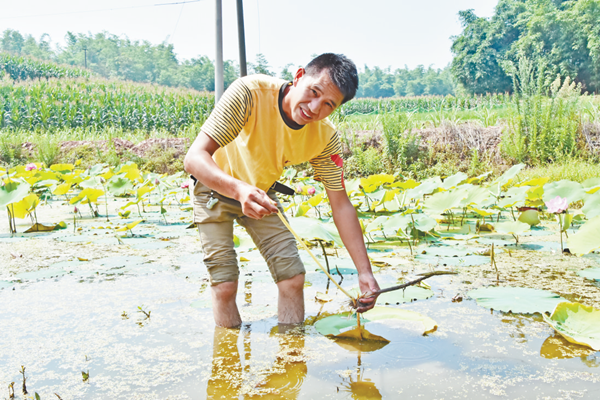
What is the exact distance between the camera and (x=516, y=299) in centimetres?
176

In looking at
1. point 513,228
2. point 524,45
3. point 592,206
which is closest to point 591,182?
point 592,206

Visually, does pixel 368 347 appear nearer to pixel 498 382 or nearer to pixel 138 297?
pixel 498 382

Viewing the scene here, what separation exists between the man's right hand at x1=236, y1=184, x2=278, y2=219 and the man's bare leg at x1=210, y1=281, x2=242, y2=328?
0.51m

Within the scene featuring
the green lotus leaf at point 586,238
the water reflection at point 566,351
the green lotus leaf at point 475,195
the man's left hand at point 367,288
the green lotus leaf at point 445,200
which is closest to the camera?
the water reflection at point 566,351

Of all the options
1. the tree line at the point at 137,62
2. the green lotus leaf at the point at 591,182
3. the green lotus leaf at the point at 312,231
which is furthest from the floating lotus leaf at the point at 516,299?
the tree line at the point at 137,62

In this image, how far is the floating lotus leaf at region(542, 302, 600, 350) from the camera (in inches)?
55.6

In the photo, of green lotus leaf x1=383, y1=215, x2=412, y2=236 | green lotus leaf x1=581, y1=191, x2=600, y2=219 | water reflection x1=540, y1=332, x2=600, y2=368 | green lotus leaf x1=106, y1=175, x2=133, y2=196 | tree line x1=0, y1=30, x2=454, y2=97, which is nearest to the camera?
water reflection x1=540, y1=332, x2=600, y2=368

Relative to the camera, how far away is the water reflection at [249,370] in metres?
1.22

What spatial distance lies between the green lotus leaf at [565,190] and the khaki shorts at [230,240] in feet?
6.22

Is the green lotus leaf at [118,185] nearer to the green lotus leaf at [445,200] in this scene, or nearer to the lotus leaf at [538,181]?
the green lotus leaf at [445,200]

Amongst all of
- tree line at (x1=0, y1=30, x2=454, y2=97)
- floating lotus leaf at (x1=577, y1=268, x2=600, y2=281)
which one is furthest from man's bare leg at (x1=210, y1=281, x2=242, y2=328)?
tree line at (x1=0, y1=30, x2=454, y2=97)

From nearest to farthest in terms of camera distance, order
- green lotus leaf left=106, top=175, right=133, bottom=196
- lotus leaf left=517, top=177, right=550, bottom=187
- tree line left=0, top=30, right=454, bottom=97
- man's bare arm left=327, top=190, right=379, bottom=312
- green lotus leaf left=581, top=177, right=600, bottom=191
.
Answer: man's bare arm left=327, top=190, right=379, bottom=312 < green lotus leaf left=581, top=177, right=600, bottom=191 < lotus leaf left=517, top=177, right=550, bottom=187 < green lotus leaf left=106, top=175, right=133, bottom=196 < tree line left=0, top=30, right=454, bottom=97

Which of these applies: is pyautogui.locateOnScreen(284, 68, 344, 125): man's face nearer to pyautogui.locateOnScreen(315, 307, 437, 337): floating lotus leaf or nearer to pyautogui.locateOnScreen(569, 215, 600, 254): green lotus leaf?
pyautogui.locateOnScreen(315, 307, 437, 337): floating lotus leaf

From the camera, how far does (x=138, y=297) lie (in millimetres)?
2072
